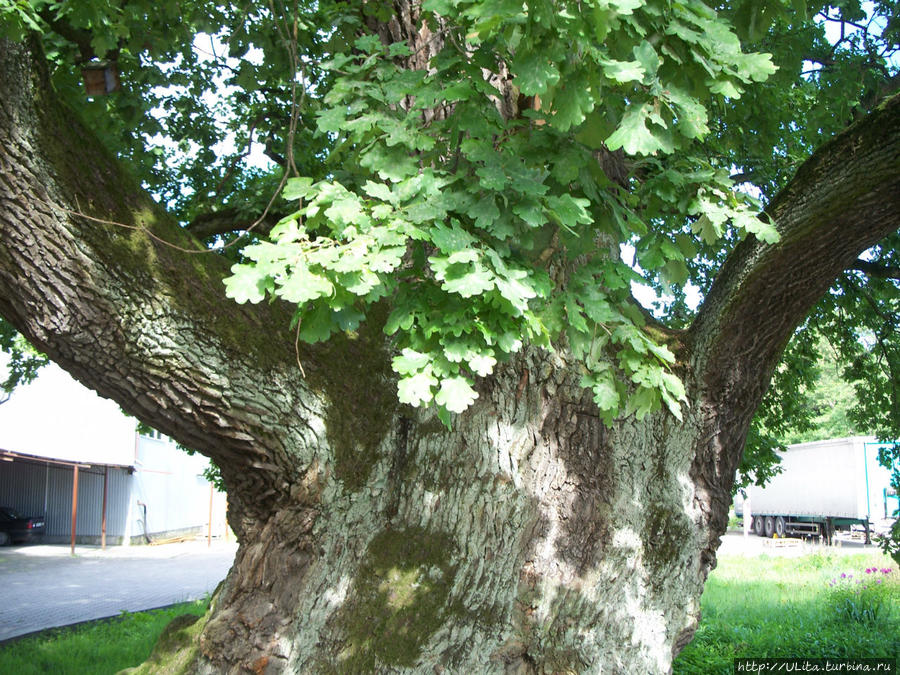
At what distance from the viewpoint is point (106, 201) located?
10.1ft

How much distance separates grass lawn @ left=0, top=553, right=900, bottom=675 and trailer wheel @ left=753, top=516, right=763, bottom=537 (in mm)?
17739

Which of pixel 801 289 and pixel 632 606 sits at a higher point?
pixel 801 289

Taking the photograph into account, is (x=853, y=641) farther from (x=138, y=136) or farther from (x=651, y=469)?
(x=138, y=136)

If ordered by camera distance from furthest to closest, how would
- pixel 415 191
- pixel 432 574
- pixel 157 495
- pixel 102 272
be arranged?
pixel 157 495
pixel 432 574
pixel 102 272
pixel 415 191

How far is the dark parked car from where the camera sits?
69.7 ft

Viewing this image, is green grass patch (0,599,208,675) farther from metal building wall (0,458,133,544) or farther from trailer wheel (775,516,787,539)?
trailer wheel (775,516,787,539)

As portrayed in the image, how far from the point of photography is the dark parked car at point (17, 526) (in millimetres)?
21244

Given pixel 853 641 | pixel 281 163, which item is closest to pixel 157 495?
pixel 281 163

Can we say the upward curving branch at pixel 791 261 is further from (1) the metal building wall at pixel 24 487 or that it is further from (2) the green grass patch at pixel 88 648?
(1) the metal building wall at pixel 24 487

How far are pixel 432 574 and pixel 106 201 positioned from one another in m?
2.08

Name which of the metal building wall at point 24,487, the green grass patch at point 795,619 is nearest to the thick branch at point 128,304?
the green grass patch at point 795,619

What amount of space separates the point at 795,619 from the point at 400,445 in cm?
775

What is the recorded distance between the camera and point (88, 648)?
7844 millimetres

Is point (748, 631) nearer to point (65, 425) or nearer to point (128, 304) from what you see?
point (128, 304)
